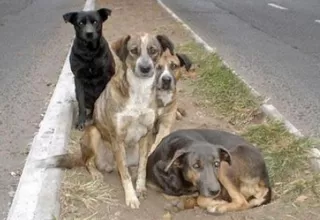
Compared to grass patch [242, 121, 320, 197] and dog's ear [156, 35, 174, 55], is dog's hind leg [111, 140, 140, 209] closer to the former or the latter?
dog's ear [156, 35, 174, 55]

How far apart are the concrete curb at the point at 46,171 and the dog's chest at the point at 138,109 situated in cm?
71

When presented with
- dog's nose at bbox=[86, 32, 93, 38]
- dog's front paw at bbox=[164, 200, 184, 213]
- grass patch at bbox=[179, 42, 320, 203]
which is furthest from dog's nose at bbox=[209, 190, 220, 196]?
dog's nose at bbox=[86, 32, 93, 38]

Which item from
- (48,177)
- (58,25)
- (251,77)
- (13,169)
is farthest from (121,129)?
(58,25)

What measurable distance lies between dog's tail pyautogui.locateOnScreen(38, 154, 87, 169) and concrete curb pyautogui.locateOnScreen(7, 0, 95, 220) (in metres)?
0.09

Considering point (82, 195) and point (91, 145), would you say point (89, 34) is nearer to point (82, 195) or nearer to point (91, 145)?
point (91, 145)

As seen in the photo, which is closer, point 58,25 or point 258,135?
point 258,135

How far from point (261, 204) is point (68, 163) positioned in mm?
1783

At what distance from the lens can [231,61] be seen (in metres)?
11.4

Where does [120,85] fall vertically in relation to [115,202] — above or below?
above

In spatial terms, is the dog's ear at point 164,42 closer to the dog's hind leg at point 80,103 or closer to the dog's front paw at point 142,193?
the dog's front paw at point 142,193

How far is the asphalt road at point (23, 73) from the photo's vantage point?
6.61m

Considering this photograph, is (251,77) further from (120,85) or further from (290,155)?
(120,85)

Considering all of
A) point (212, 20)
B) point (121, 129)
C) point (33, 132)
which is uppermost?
point (121, 129)

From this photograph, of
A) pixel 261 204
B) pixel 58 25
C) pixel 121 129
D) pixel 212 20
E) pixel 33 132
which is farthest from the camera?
pixel 212 20
